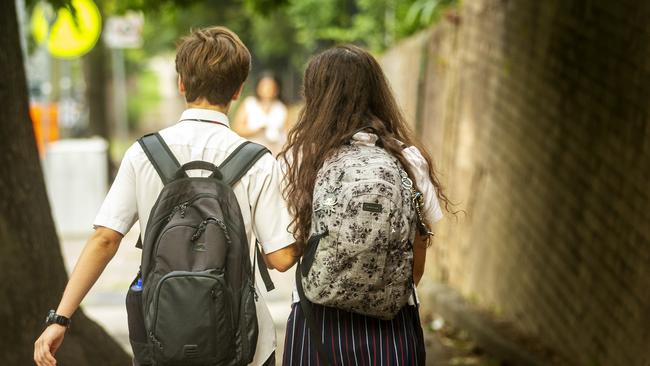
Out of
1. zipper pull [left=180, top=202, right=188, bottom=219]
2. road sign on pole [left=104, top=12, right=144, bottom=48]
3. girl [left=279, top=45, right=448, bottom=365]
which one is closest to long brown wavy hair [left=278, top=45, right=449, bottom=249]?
girl [left=279, top=45, right=448, bottom=365]

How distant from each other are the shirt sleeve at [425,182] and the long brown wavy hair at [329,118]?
52mm

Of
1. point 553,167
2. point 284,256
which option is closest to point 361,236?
point 284,256

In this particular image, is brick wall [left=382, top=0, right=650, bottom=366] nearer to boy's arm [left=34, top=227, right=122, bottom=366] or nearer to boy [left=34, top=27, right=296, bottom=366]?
boy [left=34, top=27, right=296, bottom=366]

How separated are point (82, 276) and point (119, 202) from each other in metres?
0.27

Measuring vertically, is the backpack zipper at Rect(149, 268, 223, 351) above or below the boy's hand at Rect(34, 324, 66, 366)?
above

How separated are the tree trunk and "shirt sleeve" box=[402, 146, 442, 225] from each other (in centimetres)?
213

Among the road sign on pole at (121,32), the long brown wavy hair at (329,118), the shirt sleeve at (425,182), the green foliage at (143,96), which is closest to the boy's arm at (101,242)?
the long brown wavy hair at (329,118)

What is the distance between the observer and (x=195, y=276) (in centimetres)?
305

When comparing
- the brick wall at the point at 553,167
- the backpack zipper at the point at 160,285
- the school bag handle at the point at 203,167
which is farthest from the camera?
the brick wall at the point at 553,167

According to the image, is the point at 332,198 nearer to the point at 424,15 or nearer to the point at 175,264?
the point at 175,264

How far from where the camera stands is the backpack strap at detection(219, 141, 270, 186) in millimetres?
3230

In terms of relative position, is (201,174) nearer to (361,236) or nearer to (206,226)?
(206,226)

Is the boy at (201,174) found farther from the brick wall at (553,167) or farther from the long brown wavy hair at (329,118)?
the brick wall at (553,167)

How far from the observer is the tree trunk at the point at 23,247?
4.82 meters
